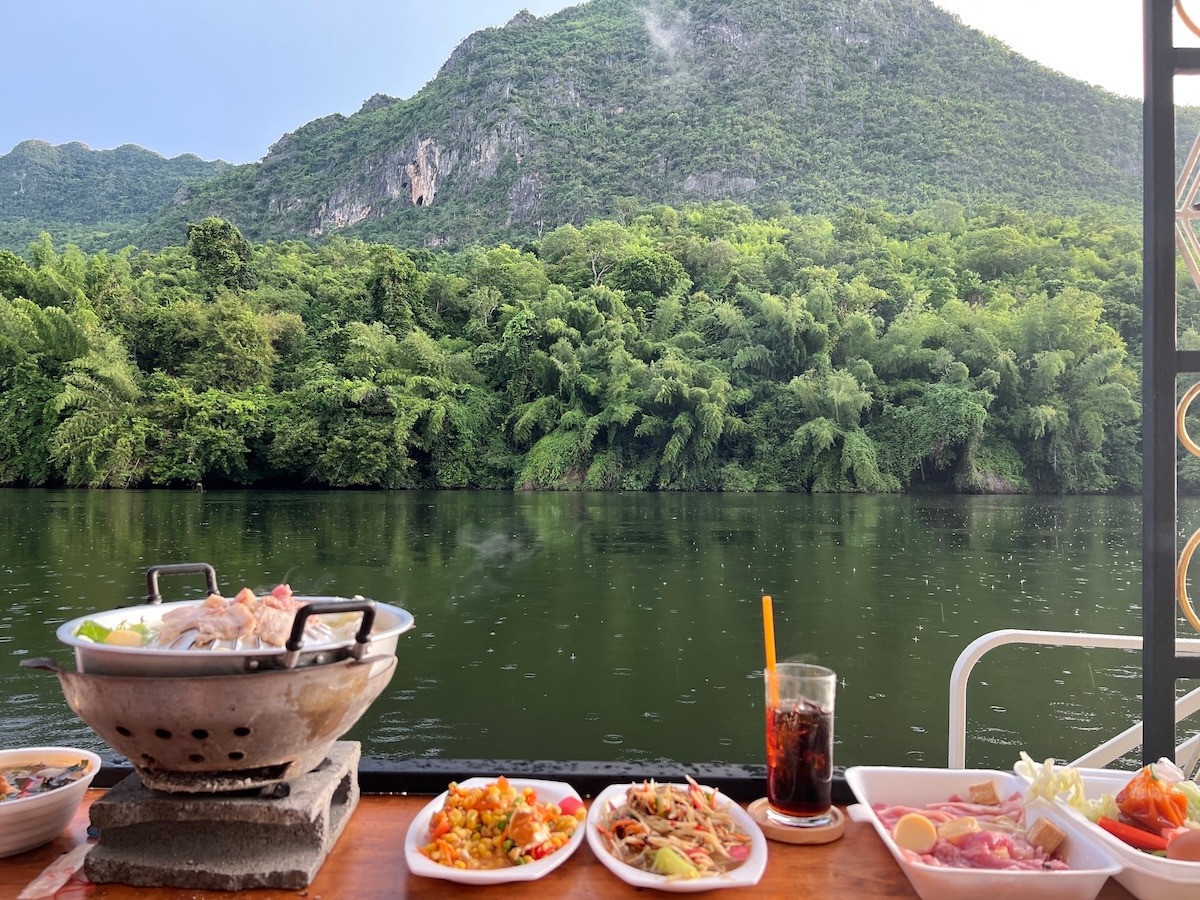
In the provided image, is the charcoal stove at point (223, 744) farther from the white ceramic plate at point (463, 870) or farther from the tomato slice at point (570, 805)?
the tomato slice at point (570, 805)

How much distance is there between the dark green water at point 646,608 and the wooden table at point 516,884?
19.5ft

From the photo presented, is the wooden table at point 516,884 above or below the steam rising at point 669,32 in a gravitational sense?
below

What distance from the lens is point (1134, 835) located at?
1124mm

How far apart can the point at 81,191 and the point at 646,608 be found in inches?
2304

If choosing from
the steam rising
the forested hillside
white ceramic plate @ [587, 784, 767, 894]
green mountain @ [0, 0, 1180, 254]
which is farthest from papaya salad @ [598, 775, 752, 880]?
the steam rising

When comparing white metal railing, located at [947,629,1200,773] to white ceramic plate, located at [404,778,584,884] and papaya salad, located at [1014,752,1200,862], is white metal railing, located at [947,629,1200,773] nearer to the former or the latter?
papaya salad, located at [1014,752,1200,862]

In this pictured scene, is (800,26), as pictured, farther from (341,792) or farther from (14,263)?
(341,792)

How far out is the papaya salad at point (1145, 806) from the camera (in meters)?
1.09

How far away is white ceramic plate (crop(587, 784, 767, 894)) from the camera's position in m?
1.06

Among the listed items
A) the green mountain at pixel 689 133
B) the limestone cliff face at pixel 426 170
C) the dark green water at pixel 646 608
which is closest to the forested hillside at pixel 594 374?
the dark green water at pixel 646 608

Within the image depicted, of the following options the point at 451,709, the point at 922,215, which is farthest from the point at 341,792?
the point at 922,215

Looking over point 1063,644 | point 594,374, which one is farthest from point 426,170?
point 1063,644

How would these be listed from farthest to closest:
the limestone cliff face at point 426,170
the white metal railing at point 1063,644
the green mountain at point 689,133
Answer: the limestone cliff face at point 426,170 → the green mountain at point 689,133 → the white metal railing at point 1063,644

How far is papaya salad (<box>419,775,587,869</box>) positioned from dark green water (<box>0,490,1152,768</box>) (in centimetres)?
594
